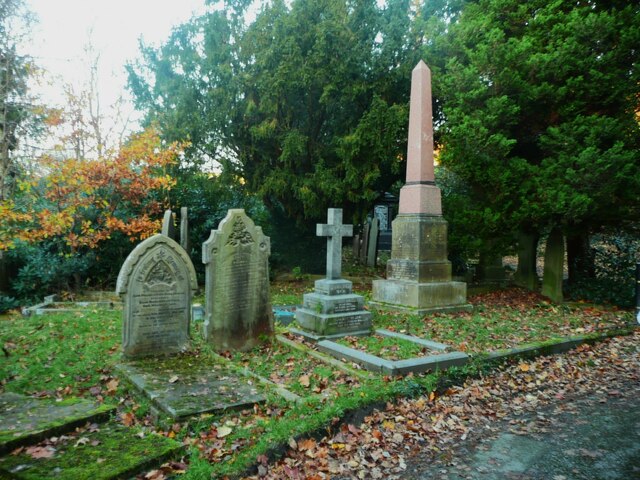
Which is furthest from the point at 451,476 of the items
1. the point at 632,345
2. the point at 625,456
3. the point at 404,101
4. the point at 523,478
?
the point at 404,101

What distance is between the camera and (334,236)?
7602 millimetres

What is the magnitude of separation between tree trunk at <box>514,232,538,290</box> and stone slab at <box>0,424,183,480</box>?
11.7 m

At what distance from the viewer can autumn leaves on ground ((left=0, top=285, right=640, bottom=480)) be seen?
358 cm

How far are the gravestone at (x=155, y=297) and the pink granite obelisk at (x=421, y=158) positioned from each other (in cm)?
515

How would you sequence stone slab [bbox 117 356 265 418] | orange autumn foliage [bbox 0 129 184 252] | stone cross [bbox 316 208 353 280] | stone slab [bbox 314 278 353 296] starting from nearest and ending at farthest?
stone slab [bbox 117 356 265 418] < stone slab [bbox 314 278 353 296] < stone cross [bbox 316 208 353 280] < orange autumn foliage [bbox 0 129 184 252]

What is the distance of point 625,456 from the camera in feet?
12.5

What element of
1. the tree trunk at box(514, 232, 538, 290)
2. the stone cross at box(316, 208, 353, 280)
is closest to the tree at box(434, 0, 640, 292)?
the tree trunk at box(514, 232, 538, 290)

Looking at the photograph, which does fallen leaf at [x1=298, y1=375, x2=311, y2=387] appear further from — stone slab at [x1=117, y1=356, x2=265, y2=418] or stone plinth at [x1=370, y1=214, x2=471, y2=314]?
stone plinth at [x1=370, y1=214, x2=471, y2=314]

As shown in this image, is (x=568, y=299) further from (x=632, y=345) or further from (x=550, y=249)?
(x=632, y=345)

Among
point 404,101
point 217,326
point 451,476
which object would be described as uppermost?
point 404,101

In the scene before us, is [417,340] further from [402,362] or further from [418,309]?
[418,309]

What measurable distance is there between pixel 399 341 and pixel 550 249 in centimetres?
701

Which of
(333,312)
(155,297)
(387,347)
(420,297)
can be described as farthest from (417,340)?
(155,297)

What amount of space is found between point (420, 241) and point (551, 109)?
485cm
